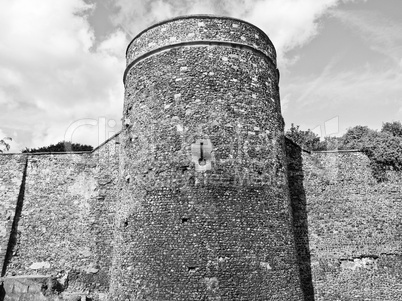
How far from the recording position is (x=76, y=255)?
45.5ft

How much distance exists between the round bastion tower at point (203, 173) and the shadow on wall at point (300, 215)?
2.80m

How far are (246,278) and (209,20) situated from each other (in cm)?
785

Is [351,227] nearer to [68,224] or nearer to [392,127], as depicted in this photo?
[68,224]

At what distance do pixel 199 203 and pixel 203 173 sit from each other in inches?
34.3

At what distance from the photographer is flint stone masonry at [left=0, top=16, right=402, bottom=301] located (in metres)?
9.70

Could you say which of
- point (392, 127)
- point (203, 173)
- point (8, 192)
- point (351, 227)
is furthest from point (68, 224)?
point (392, 127)

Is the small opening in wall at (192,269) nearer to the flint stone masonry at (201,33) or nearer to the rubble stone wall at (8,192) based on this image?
the flint stone masonry at (201,33)

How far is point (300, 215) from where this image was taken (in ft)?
45.5

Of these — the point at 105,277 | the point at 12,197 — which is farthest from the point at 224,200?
the point at 12,197

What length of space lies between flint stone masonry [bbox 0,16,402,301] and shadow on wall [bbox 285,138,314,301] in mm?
41

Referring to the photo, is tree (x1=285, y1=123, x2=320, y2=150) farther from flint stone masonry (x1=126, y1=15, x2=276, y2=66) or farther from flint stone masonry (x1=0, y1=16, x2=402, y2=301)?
flint stone masonry (x1=126, y1=15, x2=276, y2=66)

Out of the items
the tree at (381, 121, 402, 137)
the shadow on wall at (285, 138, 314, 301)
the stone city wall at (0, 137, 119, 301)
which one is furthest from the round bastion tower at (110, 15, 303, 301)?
the tree at (381, 121, 402, 137)

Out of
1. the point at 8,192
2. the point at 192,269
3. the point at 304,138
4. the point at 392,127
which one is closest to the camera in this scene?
the point at 192,269

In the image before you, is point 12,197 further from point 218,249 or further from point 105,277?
point 218,249
